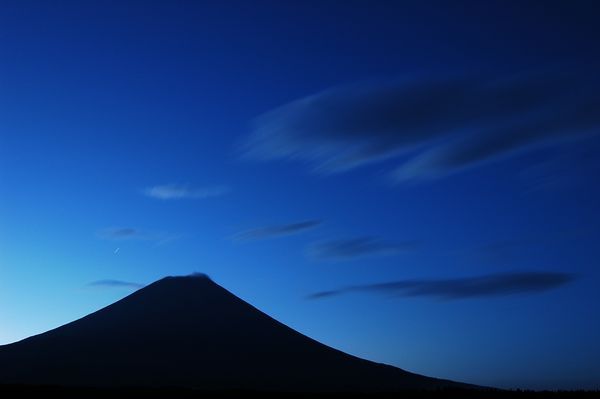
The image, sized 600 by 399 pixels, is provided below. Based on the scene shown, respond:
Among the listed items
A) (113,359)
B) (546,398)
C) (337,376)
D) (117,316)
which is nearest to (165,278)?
(117,316)

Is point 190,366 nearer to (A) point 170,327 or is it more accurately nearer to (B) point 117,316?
(A) point 170,327

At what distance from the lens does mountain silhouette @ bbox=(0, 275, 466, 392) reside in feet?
349

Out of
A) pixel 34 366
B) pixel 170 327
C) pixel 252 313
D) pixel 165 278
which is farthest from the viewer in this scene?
pixel 165 278

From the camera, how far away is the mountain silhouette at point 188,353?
106 metres

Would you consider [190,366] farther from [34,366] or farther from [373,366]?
[373,366]

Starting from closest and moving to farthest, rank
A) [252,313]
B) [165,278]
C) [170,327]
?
[170,327]
[252,313]
[165,278]

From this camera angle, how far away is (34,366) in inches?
4407

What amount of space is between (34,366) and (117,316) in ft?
108

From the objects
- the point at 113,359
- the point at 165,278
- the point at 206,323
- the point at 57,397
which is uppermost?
the point at 165,278

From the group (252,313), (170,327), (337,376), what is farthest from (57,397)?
(252,313)

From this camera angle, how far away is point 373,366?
13112 centimetres

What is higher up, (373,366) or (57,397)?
(373,366)

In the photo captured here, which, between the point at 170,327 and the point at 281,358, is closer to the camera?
the point at 281,358

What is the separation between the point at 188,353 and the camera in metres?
123
